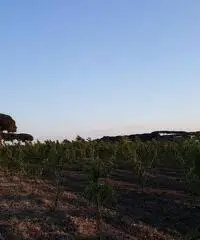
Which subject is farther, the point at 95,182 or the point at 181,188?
the point at 181,188

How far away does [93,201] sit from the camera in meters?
26.3

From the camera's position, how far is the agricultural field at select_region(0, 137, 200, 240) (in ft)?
70.8

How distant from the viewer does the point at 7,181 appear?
3117 cm

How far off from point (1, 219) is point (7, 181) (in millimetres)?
9775

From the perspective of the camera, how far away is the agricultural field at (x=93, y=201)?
21.6 metres

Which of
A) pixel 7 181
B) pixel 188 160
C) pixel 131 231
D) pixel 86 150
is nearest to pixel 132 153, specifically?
pixel 86 150

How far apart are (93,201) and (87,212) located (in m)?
0.73

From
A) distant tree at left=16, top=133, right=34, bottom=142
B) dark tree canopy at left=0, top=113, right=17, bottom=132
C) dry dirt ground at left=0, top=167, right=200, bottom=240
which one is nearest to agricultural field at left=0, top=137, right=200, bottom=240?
dry dirt ground at left=0, top=167, right=200, bottom=240

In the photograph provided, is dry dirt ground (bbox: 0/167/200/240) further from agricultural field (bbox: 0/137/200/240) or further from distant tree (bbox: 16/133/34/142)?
distant tree (bbox: 16/133/34/142)

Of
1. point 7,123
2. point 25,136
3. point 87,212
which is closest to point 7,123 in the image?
point 7,123

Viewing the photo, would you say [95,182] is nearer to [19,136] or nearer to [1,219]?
[1,219]

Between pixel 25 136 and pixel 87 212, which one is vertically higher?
pixel 25 136

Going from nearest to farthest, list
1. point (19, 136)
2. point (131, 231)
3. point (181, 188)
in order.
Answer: point (131, 231) < point (181, 188) < point (19, 136)

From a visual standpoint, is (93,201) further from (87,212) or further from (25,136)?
(25,136)
